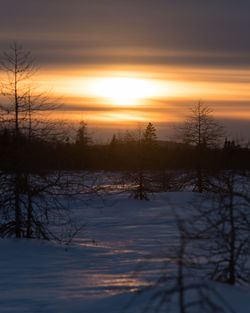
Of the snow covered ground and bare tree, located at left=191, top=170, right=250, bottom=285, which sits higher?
bare tree, located at left=191, top=170, right=250, bottom=285

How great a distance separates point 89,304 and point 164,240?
29.3 feet

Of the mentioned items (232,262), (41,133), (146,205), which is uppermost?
(41,133)

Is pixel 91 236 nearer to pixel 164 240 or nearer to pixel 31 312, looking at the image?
pixel 164 240

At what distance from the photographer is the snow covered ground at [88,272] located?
6.67 meters

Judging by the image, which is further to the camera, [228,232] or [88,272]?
[88,272]

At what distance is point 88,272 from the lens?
32.3 feet

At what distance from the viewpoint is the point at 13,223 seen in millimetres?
13719

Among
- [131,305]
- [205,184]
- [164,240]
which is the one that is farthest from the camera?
[205,184]

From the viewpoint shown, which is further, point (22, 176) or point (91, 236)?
point (91, 236)

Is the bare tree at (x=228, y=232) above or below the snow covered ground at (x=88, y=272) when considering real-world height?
above

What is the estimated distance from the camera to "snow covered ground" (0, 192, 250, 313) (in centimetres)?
667

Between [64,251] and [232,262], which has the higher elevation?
[232,262]

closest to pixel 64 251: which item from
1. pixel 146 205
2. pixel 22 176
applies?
pixel 22 176

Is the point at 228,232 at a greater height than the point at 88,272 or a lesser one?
greater
